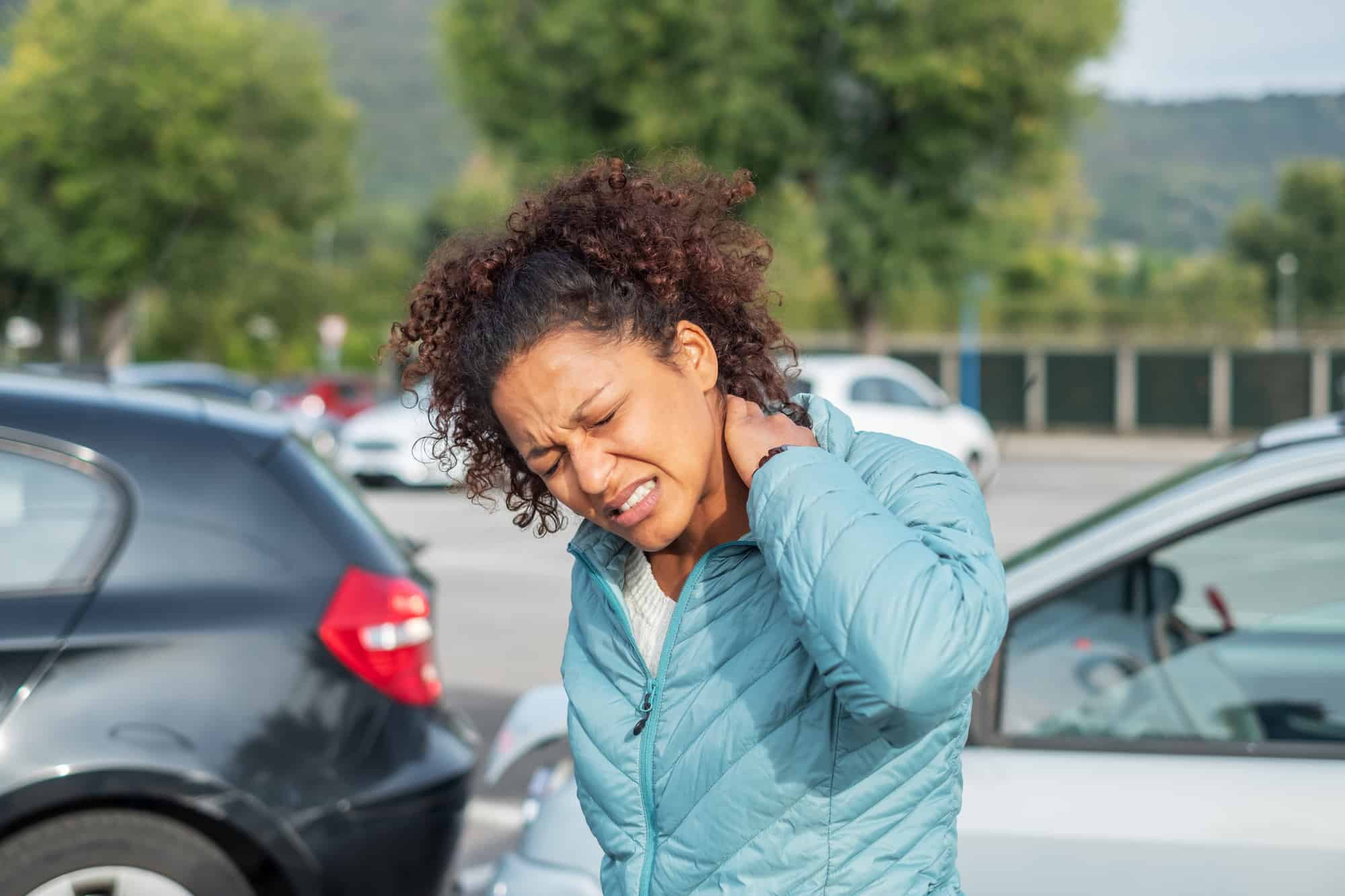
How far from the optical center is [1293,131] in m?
19.6

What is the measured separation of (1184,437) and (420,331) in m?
32.8

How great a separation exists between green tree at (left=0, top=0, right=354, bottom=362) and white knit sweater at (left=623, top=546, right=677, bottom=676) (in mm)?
43773

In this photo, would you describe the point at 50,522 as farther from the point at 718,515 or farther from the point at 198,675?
the point at 718,515

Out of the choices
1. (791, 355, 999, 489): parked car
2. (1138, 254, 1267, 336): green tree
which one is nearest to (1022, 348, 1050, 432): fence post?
(1138, 254, 1267, 336): green tree

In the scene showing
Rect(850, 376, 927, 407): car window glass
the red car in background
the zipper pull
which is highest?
the zipper pull

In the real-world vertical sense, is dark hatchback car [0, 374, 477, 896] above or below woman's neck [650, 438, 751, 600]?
below

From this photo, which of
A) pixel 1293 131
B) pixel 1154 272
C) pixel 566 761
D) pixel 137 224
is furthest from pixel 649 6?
pixel 1154 272

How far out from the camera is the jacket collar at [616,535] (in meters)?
1.58

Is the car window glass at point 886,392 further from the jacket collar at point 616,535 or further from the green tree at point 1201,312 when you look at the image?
the green tree at point 1201,312

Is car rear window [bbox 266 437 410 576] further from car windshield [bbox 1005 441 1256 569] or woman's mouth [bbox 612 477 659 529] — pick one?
woman's mouth [bbox 612 477 659 529]

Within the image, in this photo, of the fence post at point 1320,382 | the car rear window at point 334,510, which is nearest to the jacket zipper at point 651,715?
the car rear window at point 334,510

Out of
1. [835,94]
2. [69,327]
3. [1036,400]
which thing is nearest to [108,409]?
[835,94]

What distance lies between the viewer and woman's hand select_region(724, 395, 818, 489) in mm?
1508

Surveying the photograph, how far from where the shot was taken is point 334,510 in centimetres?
354
